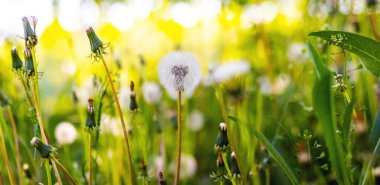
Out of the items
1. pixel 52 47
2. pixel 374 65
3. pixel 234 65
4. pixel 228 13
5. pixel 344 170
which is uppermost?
pixel 52 47

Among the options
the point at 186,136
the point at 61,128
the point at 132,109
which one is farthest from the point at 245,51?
the point at 132,109

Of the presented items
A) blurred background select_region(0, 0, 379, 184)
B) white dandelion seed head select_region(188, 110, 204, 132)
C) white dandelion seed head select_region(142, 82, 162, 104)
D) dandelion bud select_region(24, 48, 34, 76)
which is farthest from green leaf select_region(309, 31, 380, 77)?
white dandelion seed head select_region(188, 110, 204, 132)

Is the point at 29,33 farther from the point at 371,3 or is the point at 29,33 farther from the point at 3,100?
the point at 371,3

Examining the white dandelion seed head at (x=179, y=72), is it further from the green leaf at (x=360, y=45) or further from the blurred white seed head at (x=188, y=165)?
the blurred white seed head at (x=188, y=165)

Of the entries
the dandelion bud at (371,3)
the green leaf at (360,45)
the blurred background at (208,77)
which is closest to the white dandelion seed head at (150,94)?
the blurred background at (208,77)

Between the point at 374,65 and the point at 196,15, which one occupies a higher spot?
the point at 196,15

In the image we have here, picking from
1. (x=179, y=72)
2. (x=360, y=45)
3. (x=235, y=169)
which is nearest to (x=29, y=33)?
(x=179, y=72)

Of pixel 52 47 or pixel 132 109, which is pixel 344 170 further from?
pixel 52 47
